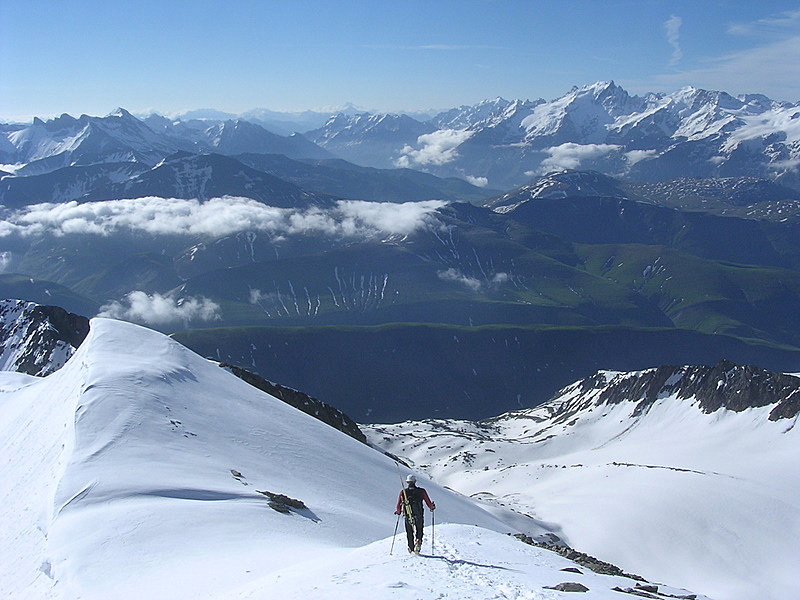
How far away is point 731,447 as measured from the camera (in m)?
134

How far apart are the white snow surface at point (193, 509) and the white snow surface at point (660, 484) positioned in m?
40.5

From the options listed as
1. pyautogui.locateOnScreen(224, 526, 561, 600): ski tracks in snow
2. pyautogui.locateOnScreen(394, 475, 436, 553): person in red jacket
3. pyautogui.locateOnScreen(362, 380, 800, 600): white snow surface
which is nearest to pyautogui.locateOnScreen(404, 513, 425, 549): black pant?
pyautogui.locateOnScreen(394, 475, 436, 553): person in red jacket

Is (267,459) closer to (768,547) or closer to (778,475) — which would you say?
(768,547)

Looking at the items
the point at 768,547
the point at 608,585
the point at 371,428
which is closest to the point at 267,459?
the point at 608,585

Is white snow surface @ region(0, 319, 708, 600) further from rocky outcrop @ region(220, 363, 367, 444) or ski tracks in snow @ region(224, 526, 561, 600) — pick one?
rocky outcrop @ region(220, 363, 367, 444)

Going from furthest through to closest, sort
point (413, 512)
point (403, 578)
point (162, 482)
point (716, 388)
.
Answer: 1. point (716, 388)
2. point (162, 482)
3. point (413, 512)
4. point (403, 578)

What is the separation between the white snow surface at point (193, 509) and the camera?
22.0 meters

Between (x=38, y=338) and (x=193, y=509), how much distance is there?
12544cm

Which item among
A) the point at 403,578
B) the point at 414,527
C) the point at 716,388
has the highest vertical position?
the point at 403,578

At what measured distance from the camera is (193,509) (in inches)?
1203

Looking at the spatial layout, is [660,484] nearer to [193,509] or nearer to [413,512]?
[413,512]

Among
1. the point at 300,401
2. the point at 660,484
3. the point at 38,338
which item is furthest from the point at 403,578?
the point at 38,338

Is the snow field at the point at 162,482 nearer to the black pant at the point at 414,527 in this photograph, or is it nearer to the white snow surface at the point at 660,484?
the black pant at the point at 414,527

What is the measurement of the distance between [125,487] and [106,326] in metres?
39.1
